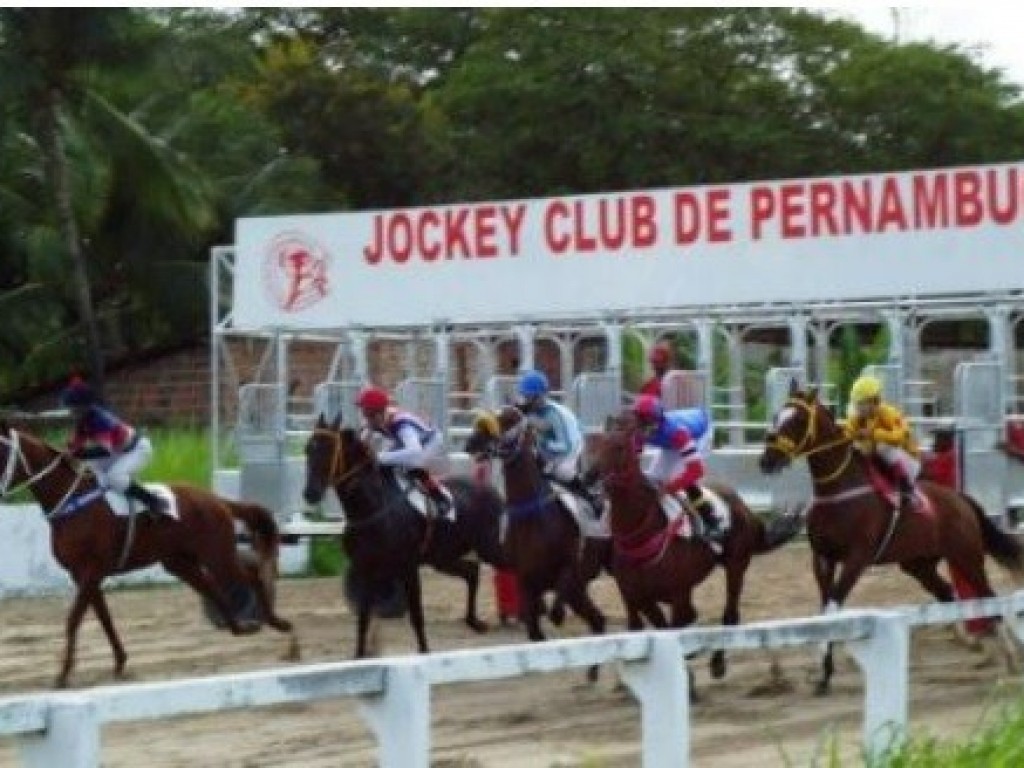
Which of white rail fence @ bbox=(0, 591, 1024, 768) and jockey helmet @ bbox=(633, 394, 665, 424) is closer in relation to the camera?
white rail fence @ bbox=(0, 591, 1024, 768)

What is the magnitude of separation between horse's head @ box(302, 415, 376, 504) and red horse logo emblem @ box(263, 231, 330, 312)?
16.5 feet

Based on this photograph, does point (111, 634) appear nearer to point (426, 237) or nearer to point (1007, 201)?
point (426, 237)

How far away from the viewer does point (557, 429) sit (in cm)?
1398

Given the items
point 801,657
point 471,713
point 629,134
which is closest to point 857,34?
point 629,134

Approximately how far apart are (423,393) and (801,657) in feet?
17.1

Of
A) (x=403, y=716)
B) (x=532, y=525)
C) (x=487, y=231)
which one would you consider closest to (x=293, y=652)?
(x=532, y=525)

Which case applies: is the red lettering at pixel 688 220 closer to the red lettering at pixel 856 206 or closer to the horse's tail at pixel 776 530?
the red lettering at pixel 856 206

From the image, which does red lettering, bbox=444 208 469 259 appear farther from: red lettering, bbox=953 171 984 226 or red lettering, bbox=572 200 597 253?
red lettering, bbox=953 171 984 226

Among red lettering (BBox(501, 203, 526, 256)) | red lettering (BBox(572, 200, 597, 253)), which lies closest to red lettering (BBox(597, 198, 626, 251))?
red lettering (BBox(572, 200, 597, 253))

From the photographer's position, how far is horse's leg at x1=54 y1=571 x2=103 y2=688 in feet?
43.6

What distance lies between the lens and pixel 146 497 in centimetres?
1420

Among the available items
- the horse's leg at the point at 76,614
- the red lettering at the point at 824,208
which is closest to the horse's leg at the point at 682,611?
the horse's leg at the point at 76,614

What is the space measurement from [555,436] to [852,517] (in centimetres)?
178

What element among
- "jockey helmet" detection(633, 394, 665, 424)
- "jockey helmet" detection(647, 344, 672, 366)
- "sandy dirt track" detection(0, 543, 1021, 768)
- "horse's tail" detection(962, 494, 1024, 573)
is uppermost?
"jockey helmet" detection(647, 344, 672, 366)
